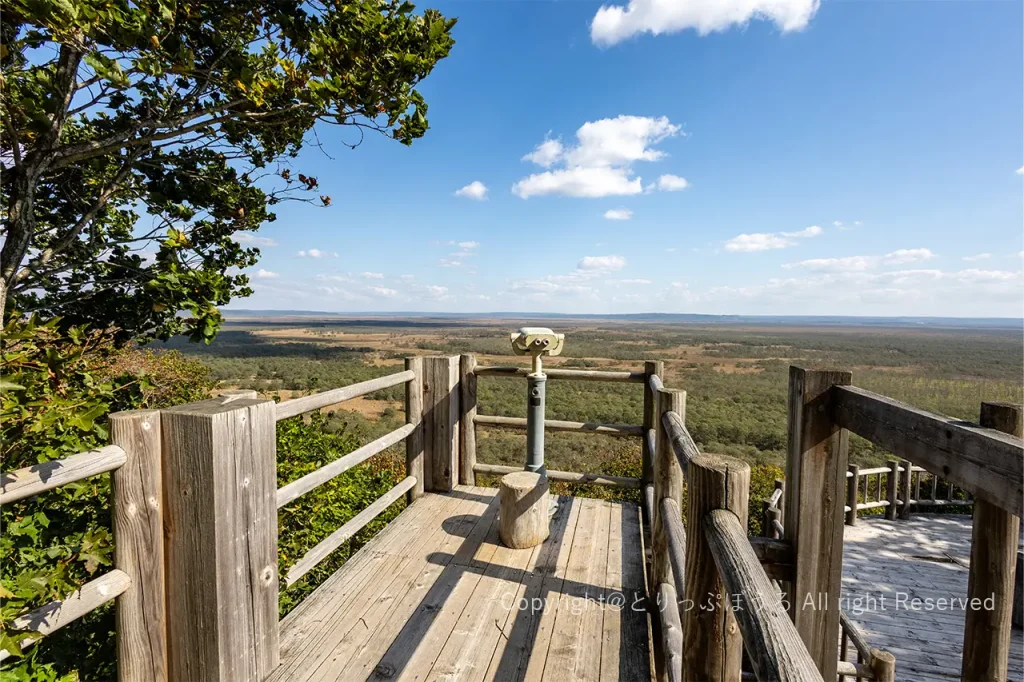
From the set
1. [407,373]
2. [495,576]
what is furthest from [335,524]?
[495,576]

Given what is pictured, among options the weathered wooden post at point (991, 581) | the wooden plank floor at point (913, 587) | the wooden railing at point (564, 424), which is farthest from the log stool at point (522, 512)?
the wooden plank floor at point (913, 587)

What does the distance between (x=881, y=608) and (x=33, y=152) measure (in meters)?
9.33

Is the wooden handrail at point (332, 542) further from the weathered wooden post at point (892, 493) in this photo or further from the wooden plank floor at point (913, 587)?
the weathered wooden post at point (892, 493)

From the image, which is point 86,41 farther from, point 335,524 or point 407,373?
point 335,524

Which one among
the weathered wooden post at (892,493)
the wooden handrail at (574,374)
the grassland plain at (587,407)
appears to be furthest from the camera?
the weathered wooden post at (892,493)

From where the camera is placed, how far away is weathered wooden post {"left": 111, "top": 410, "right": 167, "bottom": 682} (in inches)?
52.2

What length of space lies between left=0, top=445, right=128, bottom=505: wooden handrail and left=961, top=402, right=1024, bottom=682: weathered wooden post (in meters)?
2.07

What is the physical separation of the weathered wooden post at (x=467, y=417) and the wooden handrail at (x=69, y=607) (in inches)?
96.9

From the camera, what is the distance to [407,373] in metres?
3.26

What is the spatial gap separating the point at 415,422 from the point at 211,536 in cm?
204

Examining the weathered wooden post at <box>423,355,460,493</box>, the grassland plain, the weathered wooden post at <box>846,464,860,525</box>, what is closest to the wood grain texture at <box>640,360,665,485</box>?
the weathered wooden post at <box>423,355,460,493</box>

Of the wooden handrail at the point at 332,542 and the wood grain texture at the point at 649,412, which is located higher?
the wood grain texture at the point at 649,412

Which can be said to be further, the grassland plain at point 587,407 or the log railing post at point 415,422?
the grassland plain at point 587,407

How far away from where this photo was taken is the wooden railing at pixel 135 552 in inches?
50.4
